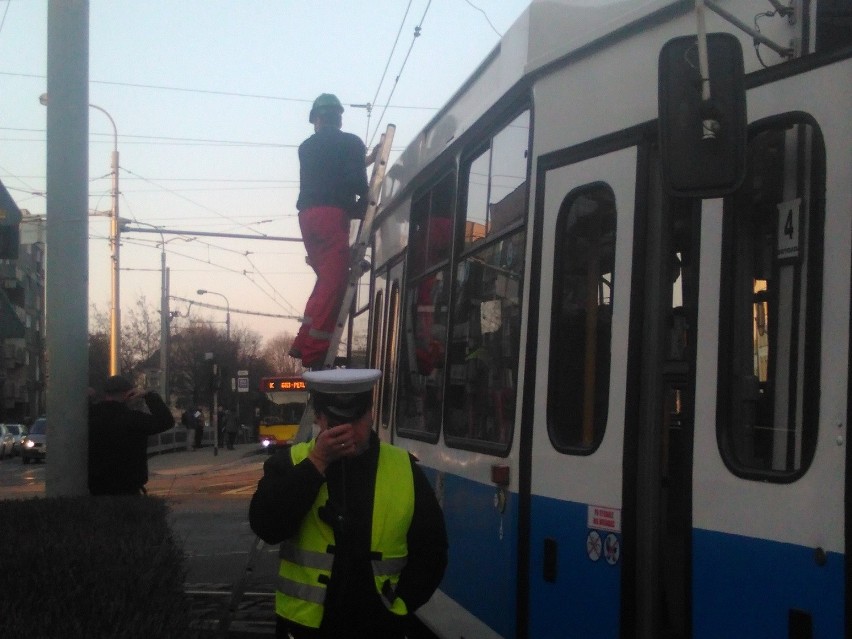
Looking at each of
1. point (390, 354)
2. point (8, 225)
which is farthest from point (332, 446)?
point (8, 225)

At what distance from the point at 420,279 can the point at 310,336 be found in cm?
87

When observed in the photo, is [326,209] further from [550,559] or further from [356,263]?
[550,559]

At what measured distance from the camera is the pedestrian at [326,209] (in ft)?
24.5

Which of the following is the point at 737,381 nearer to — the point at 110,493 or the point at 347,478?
the point at 347,478

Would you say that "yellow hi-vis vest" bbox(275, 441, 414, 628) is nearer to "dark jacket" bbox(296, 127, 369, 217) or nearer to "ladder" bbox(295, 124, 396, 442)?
"ladder" bbox(295, 124, 396, 442)

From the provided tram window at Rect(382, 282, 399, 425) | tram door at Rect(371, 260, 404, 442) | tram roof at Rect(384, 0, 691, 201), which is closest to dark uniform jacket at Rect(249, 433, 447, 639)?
tram roof at Rect(384, 0, 691, 201)

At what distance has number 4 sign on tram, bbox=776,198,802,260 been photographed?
3471 millimetres

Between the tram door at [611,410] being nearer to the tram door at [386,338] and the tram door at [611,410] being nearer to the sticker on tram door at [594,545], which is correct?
the sticker on tram door at [594,545]

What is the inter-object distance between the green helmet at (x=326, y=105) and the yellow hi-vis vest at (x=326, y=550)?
4526 mm

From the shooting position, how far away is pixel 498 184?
5387 mm

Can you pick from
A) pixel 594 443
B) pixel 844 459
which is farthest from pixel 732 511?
pixel 594 443

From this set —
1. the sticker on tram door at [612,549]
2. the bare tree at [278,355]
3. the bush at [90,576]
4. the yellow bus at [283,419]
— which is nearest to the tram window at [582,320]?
the sticker on tram door at [612,549]

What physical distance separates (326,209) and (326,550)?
4144mm

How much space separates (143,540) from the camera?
15.9ft
